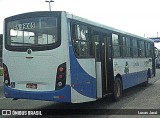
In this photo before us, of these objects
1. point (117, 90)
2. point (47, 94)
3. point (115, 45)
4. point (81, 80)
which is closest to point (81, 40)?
point (81, 80)

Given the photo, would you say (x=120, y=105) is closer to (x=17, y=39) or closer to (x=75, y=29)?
(x=75, y=29)

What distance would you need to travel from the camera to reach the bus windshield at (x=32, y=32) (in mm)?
9157

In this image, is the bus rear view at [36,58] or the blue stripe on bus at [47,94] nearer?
the blue stripe on bus at [47,94]

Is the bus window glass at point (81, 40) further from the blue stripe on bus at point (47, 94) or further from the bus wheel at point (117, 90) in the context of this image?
the bus wheel at point (117, 90)

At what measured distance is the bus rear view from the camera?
8.95m

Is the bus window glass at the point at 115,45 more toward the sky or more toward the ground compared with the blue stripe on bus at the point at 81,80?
more toward the sky

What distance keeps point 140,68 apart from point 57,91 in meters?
9.19

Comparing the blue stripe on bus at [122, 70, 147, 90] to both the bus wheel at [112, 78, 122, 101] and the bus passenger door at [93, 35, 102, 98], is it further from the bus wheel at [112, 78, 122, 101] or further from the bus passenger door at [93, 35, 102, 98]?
the bus passenger door at [93, 35, 102, 98]

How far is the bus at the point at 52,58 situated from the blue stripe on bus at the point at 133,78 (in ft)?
10.1

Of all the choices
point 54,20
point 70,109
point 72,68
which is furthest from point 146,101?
point 54,20

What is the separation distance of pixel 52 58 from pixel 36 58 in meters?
0.51

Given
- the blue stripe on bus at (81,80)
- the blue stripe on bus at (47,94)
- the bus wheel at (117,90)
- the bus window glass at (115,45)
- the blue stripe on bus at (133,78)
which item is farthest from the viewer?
the blue stripe on bus at (133,78)

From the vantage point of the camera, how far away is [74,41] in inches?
367

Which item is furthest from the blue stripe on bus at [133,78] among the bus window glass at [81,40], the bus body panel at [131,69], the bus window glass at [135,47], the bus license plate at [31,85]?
the bus license plate at [31,85]
